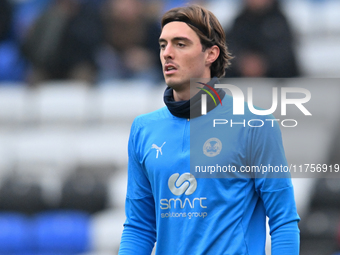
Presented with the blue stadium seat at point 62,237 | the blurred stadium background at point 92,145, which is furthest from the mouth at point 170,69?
the blue stadium seat at point 62,237

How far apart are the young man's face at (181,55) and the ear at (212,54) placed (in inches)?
1.4

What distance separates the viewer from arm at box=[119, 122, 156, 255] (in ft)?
9.12

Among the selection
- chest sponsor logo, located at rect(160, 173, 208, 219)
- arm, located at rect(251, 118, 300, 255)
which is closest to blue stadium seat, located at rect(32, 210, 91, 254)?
chest sponsor logo, located at rect(160, 173, 208, 219)

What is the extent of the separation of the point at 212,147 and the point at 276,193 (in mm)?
370

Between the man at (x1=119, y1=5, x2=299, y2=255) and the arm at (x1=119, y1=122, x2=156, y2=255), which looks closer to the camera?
the man at (x1=119, y1=5, x2=299, y2=255)

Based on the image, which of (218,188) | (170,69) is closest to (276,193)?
(218,188)

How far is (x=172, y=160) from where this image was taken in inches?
104

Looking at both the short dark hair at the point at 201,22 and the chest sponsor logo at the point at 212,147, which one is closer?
the chest sponsor logo at the point at 212,147

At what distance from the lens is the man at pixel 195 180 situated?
250cm

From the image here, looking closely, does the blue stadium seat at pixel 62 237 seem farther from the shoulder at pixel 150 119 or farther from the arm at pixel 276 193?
the arm at pixel 276 193

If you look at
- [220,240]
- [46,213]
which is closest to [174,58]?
[220,240]

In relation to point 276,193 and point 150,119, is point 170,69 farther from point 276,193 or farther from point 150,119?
point 276,193

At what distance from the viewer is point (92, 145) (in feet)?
23.1

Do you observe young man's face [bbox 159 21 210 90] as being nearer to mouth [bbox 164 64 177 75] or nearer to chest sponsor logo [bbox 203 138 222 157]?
mouth [bbox 164 64 177 75]
